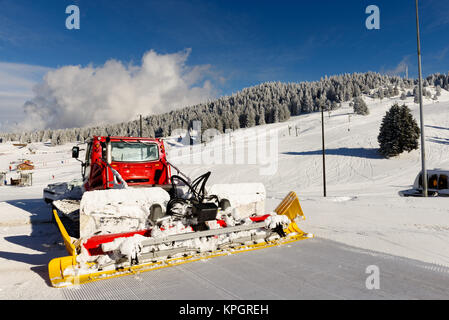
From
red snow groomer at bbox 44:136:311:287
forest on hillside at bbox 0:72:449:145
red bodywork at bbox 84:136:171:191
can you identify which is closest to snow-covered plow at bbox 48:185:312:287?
red snow groomer at bbox 44:136:311:287

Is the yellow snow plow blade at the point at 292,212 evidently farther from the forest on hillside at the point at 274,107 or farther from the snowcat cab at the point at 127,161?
the forest on hillside at the point at 274,107

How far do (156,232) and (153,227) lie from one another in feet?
0.92

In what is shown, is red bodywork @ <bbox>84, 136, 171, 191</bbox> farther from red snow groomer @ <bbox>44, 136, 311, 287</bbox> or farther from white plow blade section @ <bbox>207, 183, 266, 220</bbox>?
white plow blade section @ <bbox>207, 183, 266, 220</bbox>

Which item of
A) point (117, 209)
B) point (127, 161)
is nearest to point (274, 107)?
point (127, 161)

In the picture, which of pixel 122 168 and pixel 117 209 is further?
pixel 122 168

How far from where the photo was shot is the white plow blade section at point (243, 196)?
244 inches

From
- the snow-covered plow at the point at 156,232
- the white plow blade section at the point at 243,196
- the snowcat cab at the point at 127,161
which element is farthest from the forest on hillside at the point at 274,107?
the snow-covered plow at the point at 156,232

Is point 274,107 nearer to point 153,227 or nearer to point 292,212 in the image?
point 292,212

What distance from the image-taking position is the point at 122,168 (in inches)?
306

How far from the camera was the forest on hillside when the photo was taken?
122688mm

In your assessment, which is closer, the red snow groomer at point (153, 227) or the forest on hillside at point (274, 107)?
the red snow groomer at point (153, 227)

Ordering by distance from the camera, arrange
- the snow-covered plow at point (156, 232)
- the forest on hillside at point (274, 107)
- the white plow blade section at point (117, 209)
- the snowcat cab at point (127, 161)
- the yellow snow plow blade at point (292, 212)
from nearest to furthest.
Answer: the snow-covered plow at point (156, 232) → the white plow blade section at point (117, 209) → the yellow snow plow blade at point (292, 212) → the snowcat cab at point (127, 161) → the forest on hillside at point (274, 107)

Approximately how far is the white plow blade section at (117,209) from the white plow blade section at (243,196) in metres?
1.27
